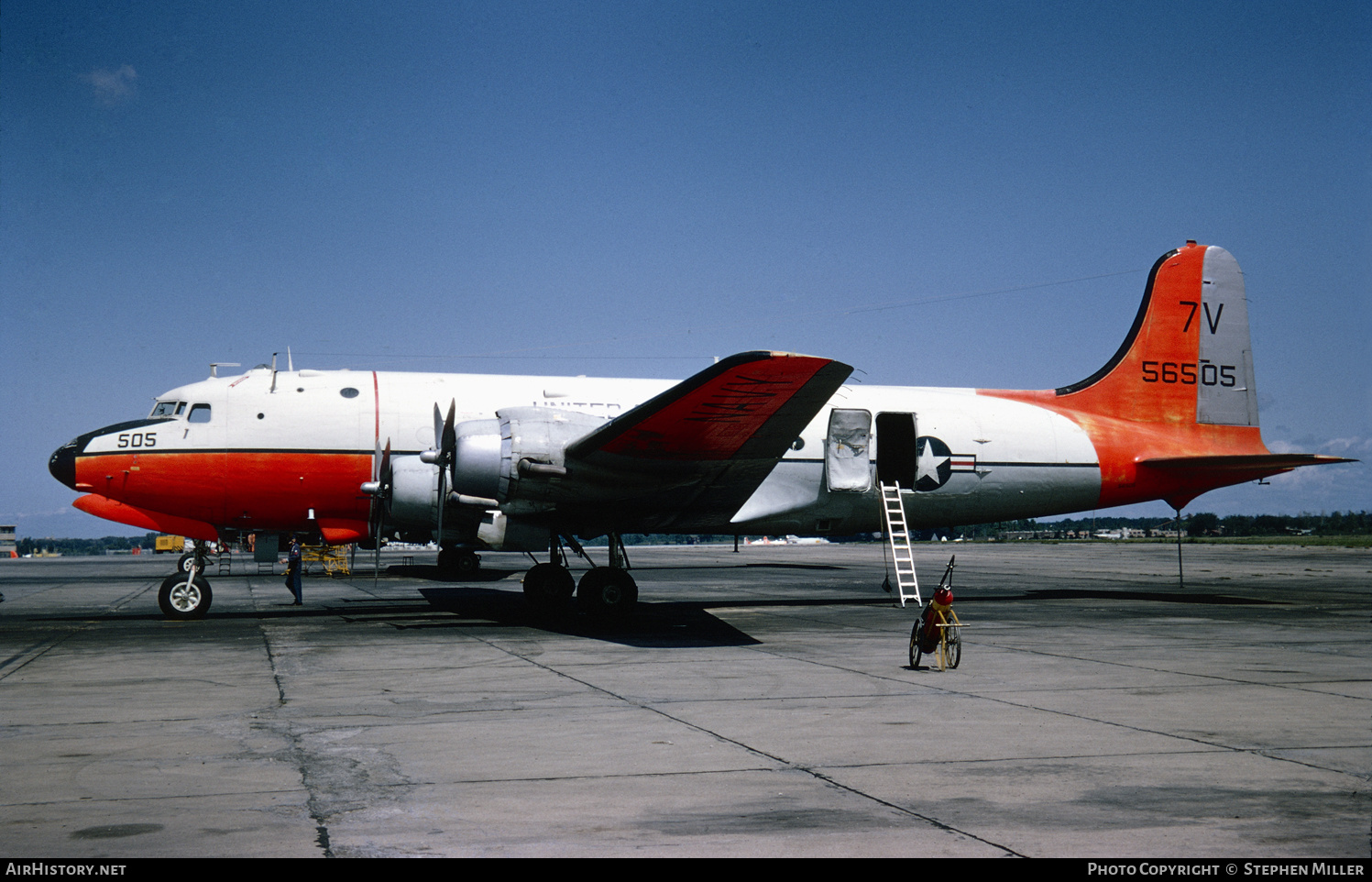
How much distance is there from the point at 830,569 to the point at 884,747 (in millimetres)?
33291

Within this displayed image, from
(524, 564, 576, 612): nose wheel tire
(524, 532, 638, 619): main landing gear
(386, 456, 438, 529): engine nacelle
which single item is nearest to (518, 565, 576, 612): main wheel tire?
(524, 564, 576, 612): nose wheel tire

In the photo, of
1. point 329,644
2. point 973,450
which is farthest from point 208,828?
point 973,450

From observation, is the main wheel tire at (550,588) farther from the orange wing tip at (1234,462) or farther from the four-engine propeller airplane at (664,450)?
the orange wing tip at (1234,462)

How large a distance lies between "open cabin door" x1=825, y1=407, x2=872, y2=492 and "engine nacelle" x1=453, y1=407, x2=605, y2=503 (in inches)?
230

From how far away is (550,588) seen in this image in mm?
18812

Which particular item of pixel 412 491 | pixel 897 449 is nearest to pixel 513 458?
pixel 412 491

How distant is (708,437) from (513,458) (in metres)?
2.90

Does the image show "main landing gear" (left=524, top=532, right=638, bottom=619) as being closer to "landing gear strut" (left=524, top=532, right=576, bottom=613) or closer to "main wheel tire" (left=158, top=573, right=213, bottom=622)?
"landing gear strut" (left=524, top=532, right=576, bottom=613)

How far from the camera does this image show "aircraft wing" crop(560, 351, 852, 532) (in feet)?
41.4

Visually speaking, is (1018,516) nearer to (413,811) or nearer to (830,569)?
(413,811)

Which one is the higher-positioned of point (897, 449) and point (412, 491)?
point (897, 449)

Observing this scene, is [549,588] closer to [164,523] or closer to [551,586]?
[551,586]

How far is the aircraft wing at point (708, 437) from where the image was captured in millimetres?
12609

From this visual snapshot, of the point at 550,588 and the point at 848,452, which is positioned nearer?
the point at 550,588
